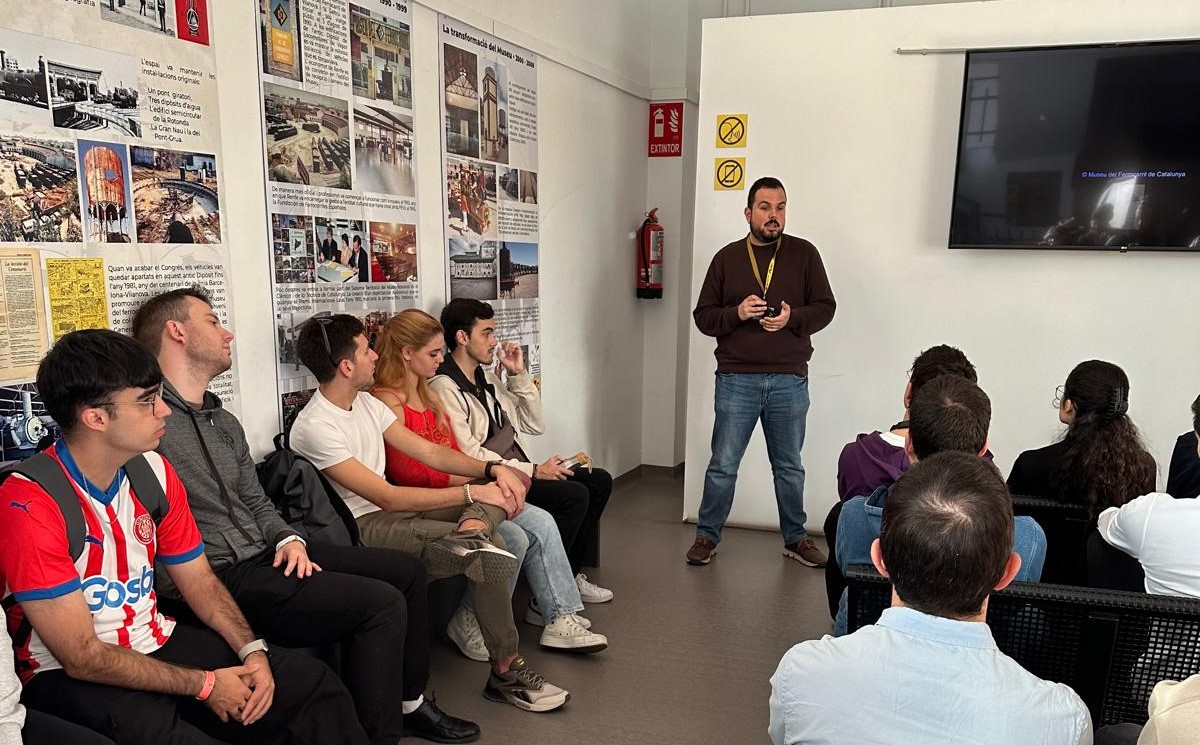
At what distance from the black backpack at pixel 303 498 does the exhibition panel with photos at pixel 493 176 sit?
127cm

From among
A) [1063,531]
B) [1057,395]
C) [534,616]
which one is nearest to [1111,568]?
[1063,531]

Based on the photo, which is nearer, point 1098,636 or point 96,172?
point 1098,636

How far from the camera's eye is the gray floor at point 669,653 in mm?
2559

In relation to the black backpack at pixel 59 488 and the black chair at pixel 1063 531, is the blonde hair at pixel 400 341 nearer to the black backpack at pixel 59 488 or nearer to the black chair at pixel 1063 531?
the black backpack at pixel 59 488

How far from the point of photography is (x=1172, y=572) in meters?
1.77

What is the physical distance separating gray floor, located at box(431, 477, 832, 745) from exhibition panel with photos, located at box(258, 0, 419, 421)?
130cm

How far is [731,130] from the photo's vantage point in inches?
171

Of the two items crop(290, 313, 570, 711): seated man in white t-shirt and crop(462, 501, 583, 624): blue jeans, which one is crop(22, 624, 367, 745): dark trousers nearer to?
crop(290, 313, 570, 711): seated man in white t-shirt

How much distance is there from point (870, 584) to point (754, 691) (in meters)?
1.34

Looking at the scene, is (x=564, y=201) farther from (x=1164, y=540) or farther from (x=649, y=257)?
(x=1164, y=540)

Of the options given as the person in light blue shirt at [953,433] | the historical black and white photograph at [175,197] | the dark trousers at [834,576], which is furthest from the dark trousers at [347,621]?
the dark trousers at [834,576]

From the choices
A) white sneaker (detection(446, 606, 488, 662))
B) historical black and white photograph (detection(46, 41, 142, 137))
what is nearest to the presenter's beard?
white sneaker (detection(446, 606, 488, 662))

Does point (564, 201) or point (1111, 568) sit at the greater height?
point (564, 201)

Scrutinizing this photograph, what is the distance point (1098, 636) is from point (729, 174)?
324 cm
